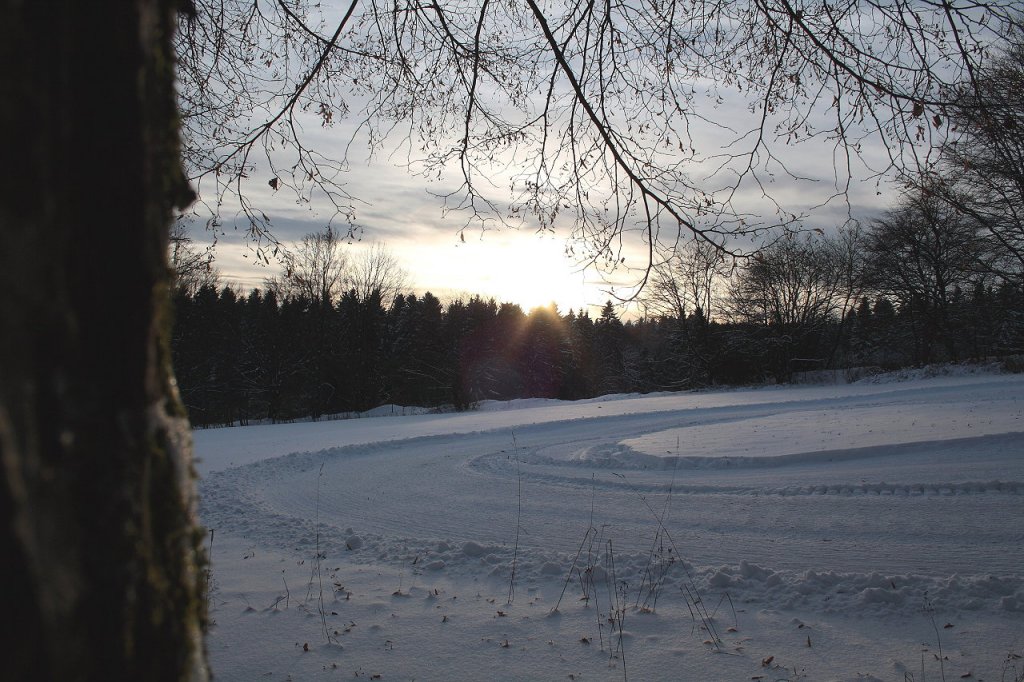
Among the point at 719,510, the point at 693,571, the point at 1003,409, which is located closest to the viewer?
the point at 693,571

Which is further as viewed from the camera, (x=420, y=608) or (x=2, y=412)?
(x=420, y=608)

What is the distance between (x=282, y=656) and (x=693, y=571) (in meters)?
3.17

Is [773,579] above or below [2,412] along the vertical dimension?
below

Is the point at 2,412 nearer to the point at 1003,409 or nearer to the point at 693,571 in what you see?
the point at 693,571

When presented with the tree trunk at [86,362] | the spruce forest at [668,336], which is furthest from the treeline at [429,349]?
the tree trunk at [86,362]

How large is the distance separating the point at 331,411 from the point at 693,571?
31924 mm

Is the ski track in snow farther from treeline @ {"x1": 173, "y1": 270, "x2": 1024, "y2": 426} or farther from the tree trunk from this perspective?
treeline @ {"x1": 173, "y1": 270, "x2": 1024, "y2": 426}

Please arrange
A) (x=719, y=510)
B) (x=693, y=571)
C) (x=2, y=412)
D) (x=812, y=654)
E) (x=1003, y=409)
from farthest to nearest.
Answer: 1. (x=1003, y=409)
2. (x=719, y=510)
3. (x=693, y=571)
4. (x=812, y=654)
5. (x=2, y=412)

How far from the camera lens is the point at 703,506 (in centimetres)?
729

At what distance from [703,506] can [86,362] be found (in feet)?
24.2

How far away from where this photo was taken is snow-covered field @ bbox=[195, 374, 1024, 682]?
11.7ft

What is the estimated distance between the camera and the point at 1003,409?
39.8 feet

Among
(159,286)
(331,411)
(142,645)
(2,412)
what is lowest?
(331,411)

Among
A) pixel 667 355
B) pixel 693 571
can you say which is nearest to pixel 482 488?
pixel 693 571
